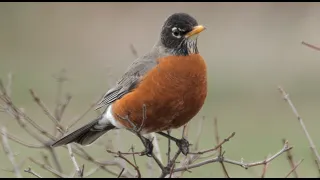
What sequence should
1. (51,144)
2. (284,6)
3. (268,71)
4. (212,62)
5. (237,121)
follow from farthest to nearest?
(284,6) → (212,62) → (268,71) → (237,121) → (51,144)

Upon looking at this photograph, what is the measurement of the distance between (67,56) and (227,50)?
369 cm

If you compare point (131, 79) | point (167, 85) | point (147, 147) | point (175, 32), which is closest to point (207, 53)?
point (131, 79)

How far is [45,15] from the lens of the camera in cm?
1792

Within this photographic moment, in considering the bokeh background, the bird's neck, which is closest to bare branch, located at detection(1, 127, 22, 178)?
the bird's neck

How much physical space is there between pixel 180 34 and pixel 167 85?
0.41 meters

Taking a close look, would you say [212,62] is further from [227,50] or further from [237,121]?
[237,121]

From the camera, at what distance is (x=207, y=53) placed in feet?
54.1

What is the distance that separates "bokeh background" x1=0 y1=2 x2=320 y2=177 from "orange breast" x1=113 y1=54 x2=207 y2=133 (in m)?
6.32

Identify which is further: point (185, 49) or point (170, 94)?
point (185, 49)

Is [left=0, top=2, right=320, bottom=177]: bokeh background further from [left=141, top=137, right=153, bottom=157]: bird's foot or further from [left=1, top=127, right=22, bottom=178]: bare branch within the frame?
[left=1, top=127, right=22, bottom=178]: bare branch

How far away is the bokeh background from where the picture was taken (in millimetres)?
12922

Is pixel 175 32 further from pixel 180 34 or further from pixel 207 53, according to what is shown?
pixel 207 53

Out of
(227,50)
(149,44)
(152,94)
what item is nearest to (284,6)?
(227,50)

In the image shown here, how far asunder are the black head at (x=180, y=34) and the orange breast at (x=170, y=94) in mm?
71
